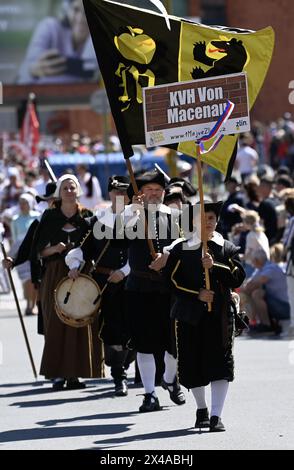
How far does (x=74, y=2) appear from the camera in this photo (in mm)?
64750

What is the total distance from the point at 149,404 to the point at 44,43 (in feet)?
181

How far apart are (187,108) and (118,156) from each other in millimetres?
25125

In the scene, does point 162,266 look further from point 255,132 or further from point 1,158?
point 255,132

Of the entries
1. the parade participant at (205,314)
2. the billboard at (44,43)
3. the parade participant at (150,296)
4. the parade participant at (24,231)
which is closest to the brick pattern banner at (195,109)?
the parade participant at (205,314)

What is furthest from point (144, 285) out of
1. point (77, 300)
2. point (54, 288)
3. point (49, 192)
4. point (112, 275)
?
point (49, 192)

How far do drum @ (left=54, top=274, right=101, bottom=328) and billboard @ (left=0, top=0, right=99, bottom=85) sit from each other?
52.3 m

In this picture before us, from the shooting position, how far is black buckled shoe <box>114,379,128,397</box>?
12.3m

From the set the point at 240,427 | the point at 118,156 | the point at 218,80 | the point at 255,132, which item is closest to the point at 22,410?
the point at 240,427

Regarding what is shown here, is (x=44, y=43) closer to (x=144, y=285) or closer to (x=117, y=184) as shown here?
(x=117, y=184)

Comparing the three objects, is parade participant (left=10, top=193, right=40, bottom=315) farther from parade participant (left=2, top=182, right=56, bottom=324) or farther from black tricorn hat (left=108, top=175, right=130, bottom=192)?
black tricorn hat (left=108, top=175, right=130, bottom=192)

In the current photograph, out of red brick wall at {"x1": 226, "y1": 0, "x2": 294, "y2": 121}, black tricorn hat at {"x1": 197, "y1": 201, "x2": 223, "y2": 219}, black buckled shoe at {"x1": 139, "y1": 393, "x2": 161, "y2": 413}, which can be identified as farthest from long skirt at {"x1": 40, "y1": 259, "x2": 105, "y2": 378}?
red brick wall at {"x1": 226, "y1": 0, "x2": 294, "y2": 121}

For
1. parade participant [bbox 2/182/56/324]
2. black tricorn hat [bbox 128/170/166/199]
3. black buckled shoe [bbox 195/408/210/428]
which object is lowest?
black buckled shoe [bbox 195/408/210/428]

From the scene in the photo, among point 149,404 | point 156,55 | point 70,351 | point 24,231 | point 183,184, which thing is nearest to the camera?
point 156,55

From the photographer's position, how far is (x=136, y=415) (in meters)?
11.1
